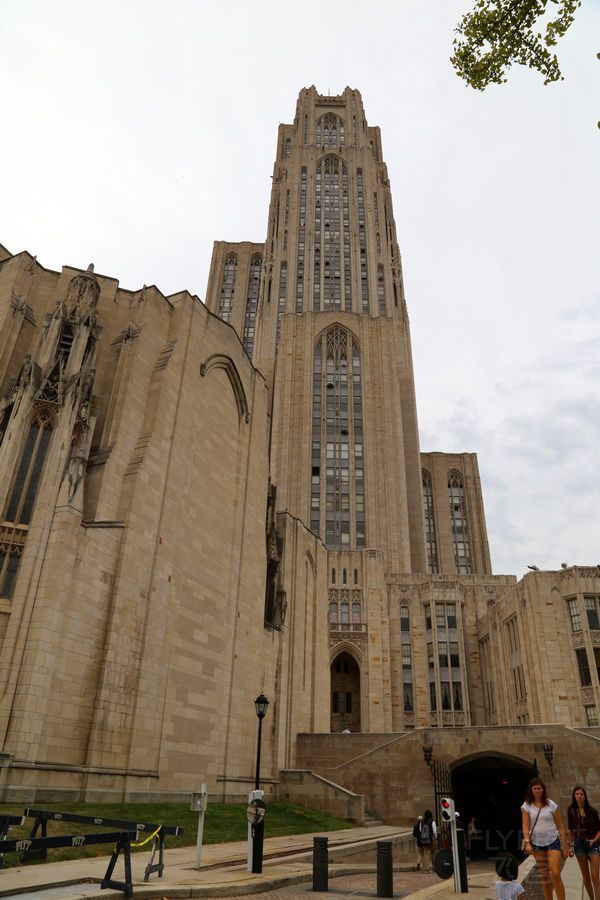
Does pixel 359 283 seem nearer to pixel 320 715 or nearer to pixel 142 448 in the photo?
pixel 320 715

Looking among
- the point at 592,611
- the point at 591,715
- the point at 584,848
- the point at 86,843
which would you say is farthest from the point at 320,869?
A: the point at 592,611

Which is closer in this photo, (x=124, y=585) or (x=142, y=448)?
(x=124, y=585)

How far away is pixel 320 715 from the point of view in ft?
132

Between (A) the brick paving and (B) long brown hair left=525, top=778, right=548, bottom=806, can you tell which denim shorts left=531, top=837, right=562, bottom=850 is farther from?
(A) the brick paving

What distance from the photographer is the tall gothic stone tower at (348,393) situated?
61.8 metres

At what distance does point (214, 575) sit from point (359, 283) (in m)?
71.0

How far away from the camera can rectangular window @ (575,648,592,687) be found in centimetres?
4247

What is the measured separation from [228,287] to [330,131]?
33434mm

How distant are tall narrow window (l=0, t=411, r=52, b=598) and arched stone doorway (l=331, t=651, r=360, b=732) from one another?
43691 millimetres

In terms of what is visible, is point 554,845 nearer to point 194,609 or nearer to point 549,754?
point 194,609

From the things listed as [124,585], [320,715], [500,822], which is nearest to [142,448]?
[124,585]

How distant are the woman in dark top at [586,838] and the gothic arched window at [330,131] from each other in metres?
115

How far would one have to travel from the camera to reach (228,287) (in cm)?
11056

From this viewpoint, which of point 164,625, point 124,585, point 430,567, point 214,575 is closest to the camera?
point 124,585
